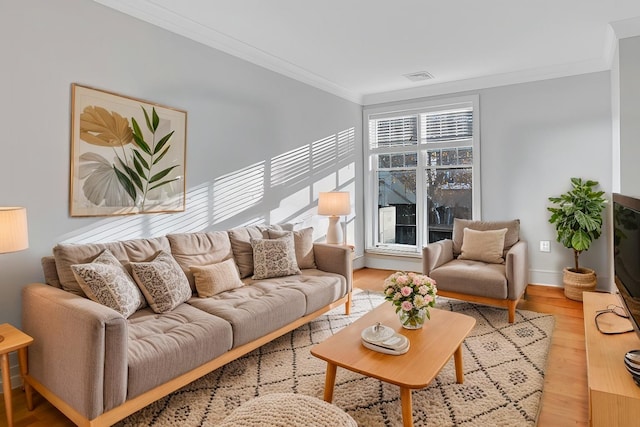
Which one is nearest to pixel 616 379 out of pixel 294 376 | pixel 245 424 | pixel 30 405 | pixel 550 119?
pixel 245 424

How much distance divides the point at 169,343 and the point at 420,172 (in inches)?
163

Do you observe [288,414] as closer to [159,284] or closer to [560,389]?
[159,284]

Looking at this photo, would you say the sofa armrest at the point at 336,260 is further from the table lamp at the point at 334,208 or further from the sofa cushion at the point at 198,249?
the sofa cushion at the point at 198,249

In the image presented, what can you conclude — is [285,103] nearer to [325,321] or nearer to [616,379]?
[325,321]

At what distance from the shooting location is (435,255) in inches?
148

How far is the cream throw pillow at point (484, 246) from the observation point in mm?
3854

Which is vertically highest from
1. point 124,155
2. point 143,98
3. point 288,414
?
point 143,98

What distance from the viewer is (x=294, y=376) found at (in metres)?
2.45

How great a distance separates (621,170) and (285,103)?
128 inches

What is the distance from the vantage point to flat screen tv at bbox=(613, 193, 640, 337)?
173 centimetres

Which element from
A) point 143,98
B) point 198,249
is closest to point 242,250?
point 198,249

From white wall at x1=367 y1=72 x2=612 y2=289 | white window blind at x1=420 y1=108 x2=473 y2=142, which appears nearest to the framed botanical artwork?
white window blind at x1=420 y1=108 x2=473 y2=142

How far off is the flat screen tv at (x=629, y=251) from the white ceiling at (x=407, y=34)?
1757 millimetres

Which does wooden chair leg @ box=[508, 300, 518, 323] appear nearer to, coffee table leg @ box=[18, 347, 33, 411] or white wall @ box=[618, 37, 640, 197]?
white wall @ box=[618, 37, 640, 197]
